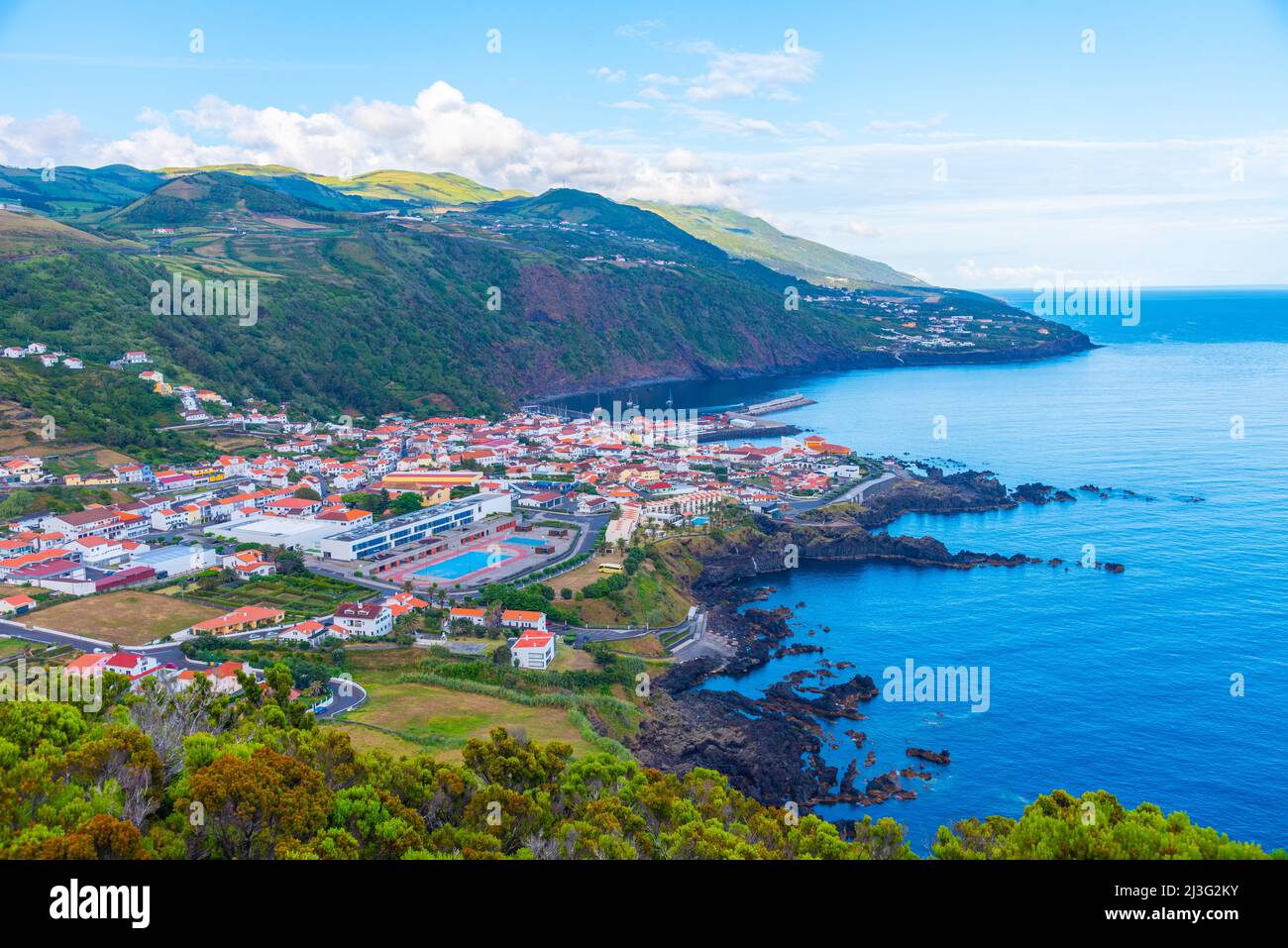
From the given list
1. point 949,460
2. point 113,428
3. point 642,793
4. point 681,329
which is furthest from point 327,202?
point 642,793

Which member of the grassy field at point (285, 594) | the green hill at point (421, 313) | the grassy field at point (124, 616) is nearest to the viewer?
the grassy field at point (124, 616)

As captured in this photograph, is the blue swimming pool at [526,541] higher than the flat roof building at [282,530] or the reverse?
the reverse

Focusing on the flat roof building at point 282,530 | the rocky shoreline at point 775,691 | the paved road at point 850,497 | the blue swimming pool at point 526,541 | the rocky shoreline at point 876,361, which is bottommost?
the rocky shoreline at point 775,691

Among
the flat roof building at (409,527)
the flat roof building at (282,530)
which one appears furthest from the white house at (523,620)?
the flat roof building at (282,530)

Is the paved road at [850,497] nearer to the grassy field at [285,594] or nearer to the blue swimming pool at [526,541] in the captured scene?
the blue swimming pool at [526,541]

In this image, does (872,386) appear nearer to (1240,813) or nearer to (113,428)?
(113,428)

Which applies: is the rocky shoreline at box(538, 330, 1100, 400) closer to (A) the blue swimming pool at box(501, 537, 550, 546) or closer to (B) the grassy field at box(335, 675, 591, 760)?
(A) the blue swimming pool at box(501, 537, 550, 546)

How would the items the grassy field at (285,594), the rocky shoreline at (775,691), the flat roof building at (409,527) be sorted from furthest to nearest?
the flat roof building at (409,527) → the grassy field at (285,594) → the rocky shoreline at (775,691)
